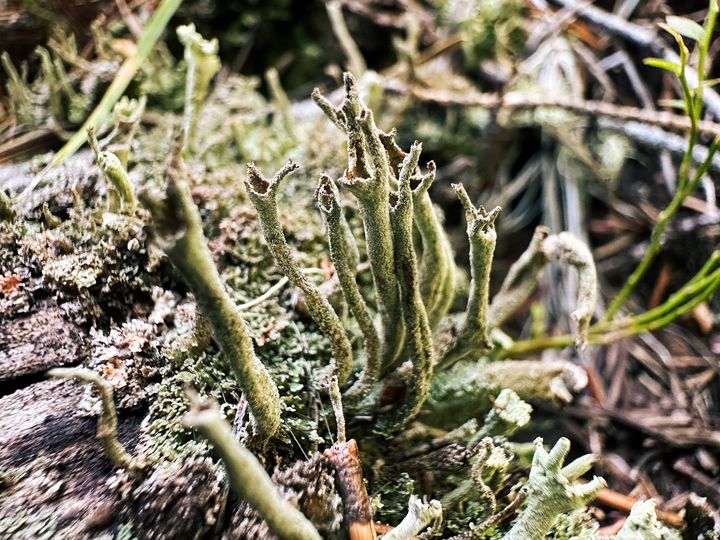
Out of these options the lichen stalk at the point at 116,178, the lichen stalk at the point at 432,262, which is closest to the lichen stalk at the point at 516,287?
the lichen stalk at the point at 432,262

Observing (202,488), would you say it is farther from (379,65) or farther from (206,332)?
(379,65)

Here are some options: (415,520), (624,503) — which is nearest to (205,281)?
(415,520)

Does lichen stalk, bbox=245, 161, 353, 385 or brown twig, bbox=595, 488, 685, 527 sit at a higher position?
lichen stalk, bbox=245, 161, 353, 385

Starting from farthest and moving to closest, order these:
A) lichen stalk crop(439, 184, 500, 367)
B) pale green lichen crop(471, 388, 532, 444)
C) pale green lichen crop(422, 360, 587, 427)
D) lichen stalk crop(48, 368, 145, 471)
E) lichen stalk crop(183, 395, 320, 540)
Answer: pale green lichen crop(422, 360, 587, 427)
pale green lichen crop(471, 388, 532, 444)
lichen stalk crop(439, 184, 500, 367)
lichen stalk crop(48, 368, 145, 471)
lichen stalk crop(183, 395, 320, 540)

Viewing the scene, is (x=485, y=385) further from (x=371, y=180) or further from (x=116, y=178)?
(x=116, y=178)

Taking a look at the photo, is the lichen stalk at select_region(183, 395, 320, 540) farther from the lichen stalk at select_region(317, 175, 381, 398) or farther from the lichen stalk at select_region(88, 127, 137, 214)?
the lichen stalk at select_region(88, 127, 137, 214)

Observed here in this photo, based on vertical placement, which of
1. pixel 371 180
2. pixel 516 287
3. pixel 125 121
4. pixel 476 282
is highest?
pixel 125 121

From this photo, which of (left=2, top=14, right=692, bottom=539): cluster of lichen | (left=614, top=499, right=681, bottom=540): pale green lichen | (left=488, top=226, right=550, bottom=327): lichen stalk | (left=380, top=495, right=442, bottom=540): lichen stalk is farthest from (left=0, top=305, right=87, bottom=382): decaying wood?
(left=614, top=499, right=681, bottom=540): pale green lichen
